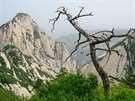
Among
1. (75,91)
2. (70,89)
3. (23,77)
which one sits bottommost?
(23,77)

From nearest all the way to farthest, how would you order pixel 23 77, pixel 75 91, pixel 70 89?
1. pixel 75 91
2. pixel 70 89
3. pixel 23 77

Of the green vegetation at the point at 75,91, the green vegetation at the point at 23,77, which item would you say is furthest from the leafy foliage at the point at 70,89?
the green vegetation at the point at 23,77

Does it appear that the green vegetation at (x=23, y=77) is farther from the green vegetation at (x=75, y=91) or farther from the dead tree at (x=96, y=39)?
the green vegetation at (x=75, y=91)

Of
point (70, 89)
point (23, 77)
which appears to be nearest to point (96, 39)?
point (70, 89)

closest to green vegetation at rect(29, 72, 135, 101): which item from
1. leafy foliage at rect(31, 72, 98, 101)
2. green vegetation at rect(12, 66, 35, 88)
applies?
leafy foliage at rect(31, 72, 98, 101)

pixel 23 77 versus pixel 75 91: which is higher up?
pixel 75 91

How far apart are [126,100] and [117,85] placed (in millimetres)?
6390

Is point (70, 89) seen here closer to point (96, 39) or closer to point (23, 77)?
point (96, 39)

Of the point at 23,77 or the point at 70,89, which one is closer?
the point at 70,89

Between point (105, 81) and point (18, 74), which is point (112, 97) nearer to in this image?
point (105, 81)

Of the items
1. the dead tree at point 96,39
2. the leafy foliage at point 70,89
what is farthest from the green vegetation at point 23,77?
the leafy foliage at point 70,89

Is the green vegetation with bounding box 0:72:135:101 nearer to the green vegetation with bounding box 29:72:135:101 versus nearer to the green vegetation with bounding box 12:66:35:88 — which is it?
the green vegetation with bounding box 29:72:135:101

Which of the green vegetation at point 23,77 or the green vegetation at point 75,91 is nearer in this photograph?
the green vegetation at point 75,91

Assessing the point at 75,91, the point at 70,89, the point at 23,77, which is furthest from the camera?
the point at 23,77
